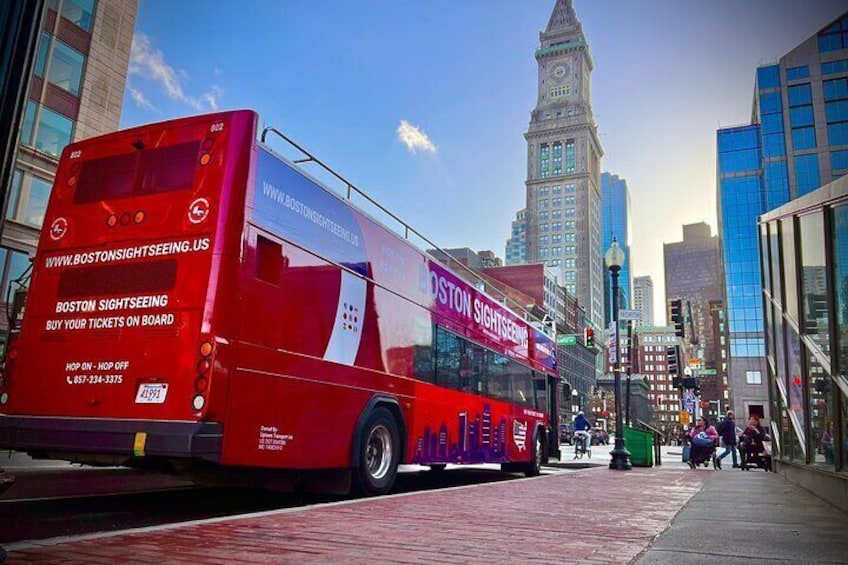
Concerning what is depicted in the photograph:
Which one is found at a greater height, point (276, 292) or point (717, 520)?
point (276, 292)

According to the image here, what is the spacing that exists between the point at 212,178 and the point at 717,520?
19.3ft

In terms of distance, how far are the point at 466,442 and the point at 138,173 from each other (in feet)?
24.2

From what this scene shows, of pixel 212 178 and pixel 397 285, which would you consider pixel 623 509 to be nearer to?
pixel 397 285

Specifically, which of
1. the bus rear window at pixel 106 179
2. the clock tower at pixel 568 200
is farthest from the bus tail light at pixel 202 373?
the clock tower at pixel 568 200

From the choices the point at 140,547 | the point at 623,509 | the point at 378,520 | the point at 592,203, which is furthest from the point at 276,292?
the point at 592,203

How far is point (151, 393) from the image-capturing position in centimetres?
622

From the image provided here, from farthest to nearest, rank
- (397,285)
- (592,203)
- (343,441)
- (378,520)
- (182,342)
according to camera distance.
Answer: (592,203)
(397,285)
(343,441)
(182,342)
(378,520)

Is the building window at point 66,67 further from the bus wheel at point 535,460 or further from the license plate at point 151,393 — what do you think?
the license plate at point 151,393

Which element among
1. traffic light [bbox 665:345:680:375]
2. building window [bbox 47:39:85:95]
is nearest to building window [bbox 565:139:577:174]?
traffic light [bbox 665:345:680:375]

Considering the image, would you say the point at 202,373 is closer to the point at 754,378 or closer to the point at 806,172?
the point at 806,172

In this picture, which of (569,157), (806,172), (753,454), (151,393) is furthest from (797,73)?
(569,157)

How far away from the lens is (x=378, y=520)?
5.34m

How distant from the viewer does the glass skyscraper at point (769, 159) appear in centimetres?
7738

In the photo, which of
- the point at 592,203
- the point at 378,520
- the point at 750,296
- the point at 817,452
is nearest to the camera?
the point at 378,520
